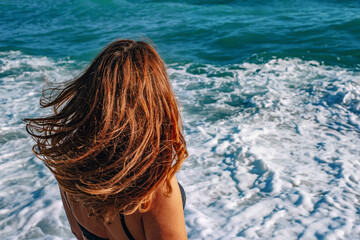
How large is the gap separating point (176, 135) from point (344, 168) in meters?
3.03

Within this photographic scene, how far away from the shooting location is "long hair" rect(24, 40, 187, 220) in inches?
47.7

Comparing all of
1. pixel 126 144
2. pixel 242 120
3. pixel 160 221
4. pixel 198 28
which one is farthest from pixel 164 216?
pixel 198 28

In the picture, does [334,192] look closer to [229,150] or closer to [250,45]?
[229,150]

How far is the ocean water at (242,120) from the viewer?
2.97 metres

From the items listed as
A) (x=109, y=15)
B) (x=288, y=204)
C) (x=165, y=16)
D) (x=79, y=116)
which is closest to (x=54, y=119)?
(x=79, y=116)

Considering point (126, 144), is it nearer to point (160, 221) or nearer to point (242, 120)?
point (160, 221)

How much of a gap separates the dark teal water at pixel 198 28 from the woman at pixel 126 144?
7.28 m

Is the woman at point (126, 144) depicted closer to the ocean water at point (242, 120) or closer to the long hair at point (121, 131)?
the long hair at point (121, 131)

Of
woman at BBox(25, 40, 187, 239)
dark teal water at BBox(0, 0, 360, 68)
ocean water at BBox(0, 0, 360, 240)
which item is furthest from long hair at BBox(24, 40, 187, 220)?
dark teal water at BBox(0, 0, 360, 68)

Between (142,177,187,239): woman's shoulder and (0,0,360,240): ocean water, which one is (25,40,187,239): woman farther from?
(0,0,360,240): ocean water

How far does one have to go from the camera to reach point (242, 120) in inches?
197

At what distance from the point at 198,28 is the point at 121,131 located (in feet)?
36.6

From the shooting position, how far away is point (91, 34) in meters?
12.2

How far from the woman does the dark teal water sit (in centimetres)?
728
